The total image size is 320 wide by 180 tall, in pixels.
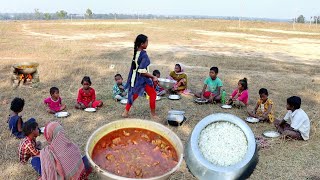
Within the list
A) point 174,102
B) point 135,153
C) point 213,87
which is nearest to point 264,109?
point 213,87

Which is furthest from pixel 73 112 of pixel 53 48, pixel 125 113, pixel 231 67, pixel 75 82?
pixel 53 48

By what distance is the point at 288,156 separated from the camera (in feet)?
14.3

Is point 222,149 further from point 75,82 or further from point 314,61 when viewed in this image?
point 314,61

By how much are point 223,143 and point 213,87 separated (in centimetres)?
339

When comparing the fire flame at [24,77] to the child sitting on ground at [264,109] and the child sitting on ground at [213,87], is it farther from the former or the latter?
the child sitting on ground at [264,109]

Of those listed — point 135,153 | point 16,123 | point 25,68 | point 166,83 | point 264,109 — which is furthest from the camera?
point 25,68

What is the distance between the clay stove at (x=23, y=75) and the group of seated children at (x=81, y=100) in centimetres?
204

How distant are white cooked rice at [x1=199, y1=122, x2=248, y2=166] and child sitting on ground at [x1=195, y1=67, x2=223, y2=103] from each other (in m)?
3.03

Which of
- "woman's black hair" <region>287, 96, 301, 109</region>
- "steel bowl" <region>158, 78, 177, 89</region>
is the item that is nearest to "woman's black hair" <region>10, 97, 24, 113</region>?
"steel bowl" <region>158, 78, 177, 89</region>

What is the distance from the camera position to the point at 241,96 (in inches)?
252

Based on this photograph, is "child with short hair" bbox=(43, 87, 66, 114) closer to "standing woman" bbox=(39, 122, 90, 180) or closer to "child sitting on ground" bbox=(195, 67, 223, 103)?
"standing woman" bbox=(39, 122, 90, 180)

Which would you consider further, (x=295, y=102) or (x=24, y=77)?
(x=24, y=77)

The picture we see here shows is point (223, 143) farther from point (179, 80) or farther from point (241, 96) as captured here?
point (179, 80)

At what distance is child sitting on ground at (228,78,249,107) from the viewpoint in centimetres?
639
